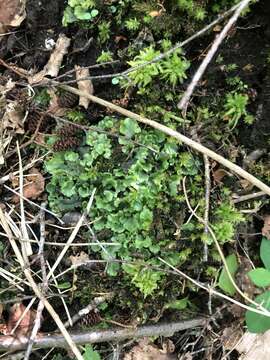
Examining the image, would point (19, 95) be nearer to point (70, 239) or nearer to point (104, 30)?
point (104, 30)

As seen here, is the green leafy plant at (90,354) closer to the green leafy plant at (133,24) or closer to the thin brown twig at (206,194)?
the thin brown twig at (206,194)

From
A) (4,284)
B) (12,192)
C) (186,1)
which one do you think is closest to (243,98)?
(186,1)

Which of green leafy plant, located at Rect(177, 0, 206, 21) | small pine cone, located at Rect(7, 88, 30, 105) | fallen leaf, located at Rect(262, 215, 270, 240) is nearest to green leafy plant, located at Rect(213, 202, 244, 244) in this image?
fallen leaf, located at Rect(262, 215, 270, 240)

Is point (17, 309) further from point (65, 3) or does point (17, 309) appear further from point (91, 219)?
point (65, 3)

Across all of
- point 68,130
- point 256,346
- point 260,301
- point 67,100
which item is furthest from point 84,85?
point 256,346

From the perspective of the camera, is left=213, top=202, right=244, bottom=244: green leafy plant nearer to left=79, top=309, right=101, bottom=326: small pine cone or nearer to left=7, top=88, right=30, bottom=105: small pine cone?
left=79, top=309, right=101, bottom=326: small pine cone
